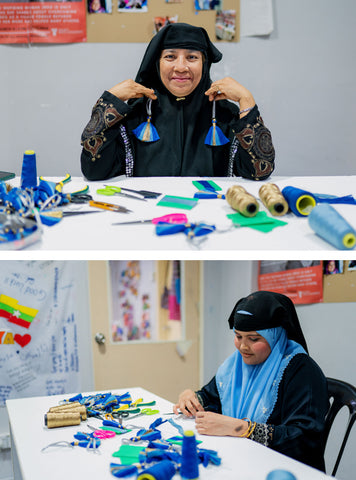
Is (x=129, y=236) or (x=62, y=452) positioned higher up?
(x=129, y=236)

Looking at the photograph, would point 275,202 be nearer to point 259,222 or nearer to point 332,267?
point 259,222

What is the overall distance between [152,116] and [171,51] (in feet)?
0.79

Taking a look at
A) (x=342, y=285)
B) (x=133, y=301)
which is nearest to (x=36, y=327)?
(x=133, y=301)

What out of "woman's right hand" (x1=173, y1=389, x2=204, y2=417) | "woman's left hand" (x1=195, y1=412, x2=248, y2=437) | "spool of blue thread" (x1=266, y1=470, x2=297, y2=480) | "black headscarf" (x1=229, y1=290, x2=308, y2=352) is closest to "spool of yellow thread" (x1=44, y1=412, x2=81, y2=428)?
"woman's right hand" (x1=173, y1=389, x2=204, y2=417)

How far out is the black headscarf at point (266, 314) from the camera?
2.30 metres

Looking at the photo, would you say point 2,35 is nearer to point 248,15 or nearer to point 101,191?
point 248,15

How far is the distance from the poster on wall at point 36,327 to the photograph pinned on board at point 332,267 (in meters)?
1.44

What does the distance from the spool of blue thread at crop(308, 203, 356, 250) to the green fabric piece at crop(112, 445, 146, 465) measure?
1.01 metres

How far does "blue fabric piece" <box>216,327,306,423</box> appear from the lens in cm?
229

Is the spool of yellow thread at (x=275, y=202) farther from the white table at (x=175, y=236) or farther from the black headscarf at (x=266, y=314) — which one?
the black headscarf at (x=266, y=314)

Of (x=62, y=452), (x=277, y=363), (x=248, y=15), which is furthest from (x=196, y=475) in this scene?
(x=248, y=15)

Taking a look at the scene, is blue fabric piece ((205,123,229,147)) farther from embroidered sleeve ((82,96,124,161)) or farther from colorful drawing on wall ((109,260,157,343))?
colorful drawing on wall ((109,260,157,343))

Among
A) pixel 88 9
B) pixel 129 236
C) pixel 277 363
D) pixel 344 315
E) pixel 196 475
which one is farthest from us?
pixel 344 315

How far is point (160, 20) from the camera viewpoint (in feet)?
8.69
